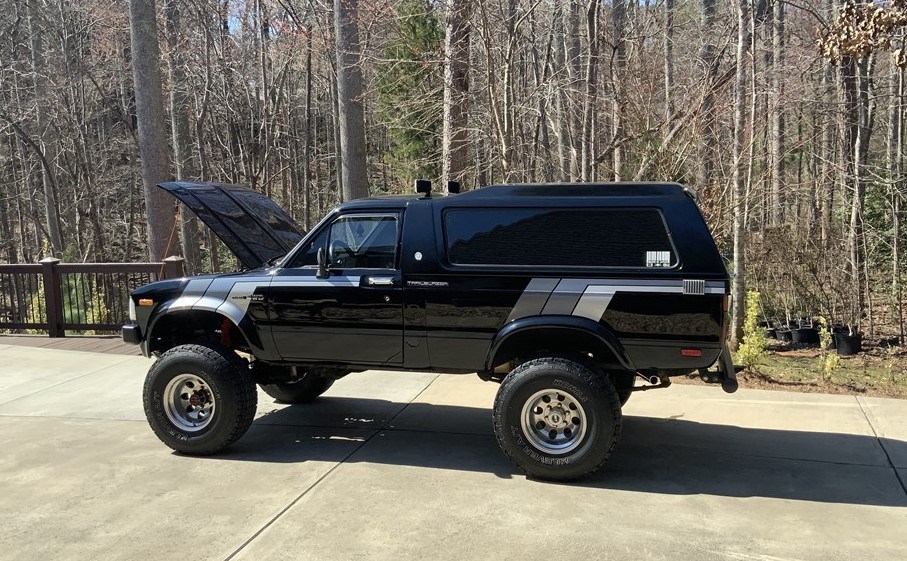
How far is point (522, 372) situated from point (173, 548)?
2417mm

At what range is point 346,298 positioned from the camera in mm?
5156

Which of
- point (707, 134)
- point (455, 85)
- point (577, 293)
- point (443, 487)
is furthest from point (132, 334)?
point (707, 134)

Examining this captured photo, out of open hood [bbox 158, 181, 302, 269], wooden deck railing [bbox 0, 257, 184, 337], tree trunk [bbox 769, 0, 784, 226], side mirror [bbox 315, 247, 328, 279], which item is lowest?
wooden deck railing [bbox 0, 257, 184, 337]

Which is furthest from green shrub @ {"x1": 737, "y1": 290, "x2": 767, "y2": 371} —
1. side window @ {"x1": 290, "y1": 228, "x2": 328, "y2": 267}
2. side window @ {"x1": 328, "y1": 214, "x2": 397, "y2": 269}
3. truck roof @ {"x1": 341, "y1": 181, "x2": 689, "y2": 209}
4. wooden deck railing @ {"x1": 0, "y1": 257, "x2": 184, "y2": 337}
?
wooden deck railing @ {"x1": 0, "y1": 257, "x2": 184, "y2": 337}

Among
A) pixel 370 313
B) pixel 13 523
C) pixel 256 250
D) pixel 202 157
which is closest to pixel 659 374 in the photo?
pixel 370 313

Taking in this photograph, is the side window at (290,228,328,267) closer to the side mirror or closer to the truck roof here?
the side mirror

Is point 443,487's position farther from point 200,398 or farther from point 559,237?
point 200,398

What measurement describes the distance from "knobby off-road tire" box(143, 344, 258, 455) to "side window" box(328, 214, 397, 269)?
1.16 m

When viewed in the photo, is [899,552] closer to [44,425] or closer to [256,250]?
[256,250]

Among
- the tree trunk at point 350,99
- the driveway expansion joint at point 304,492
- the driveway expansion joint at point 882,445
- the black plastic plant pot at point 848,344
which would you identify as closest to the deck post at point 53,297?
the tree trunk at point 350,99

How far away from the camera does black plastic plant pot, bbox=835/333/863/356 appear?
30.6 feet

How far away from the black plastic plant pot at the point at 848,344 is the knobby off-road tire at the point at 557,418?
629 centimetres

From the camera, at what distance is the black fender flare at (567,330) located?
15.2 ft

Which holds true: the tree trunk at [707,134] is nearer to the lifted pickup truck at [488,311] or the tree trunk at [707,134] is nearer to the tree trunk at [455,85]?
the tree trunk at [455,85]
